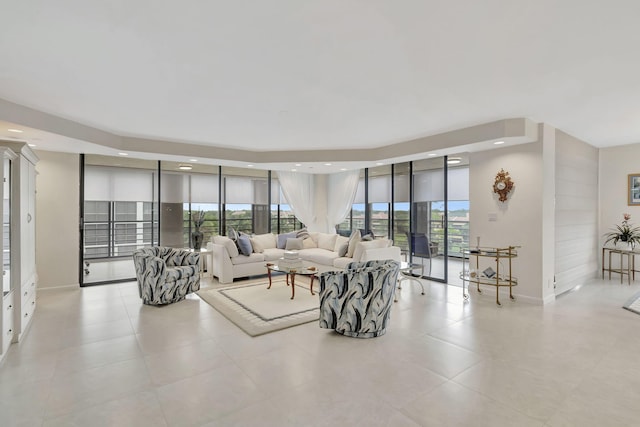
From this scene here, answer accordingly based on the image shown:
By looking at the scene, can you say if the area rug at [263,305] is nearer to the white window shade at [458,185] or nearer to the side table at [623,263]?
the white window shade at [458,185]

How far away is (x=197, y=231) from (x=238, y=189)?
150 centimetres

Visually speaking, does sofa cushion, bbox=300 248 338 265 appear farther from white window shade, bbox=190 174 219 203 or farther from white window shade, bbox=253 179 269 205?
white window shade, bbox=190 174 219 203

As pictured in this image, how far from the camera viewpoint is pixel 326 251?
716 cm

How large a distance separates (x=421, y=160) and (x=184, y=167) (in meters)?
5.15

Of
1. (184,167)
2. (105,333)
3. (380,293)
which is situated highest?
(184,167)

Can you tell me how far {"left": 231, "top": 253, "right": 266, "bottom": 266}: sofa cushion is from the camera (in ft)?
21.0

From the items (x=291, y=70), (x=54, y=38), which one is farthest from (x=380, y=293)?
(x=54, y=38)

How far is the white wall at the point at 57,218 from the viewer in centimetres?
564

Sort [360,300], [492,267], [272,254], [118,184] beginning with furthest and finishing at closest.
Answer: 1. [272,254]
2. [118,184]
3. [492,267]
4. [360,300]

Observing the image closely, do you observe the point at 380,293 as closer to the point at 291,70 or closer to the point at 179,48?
the point at 291,70

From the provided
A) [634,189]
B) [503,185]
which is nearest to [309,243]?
[503,185]

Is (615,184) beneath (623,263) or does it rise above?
above

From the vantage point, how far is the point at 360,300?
3582 mm

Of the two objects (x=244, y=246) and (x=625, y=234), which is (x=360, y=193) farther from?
(x=625, y=234)
